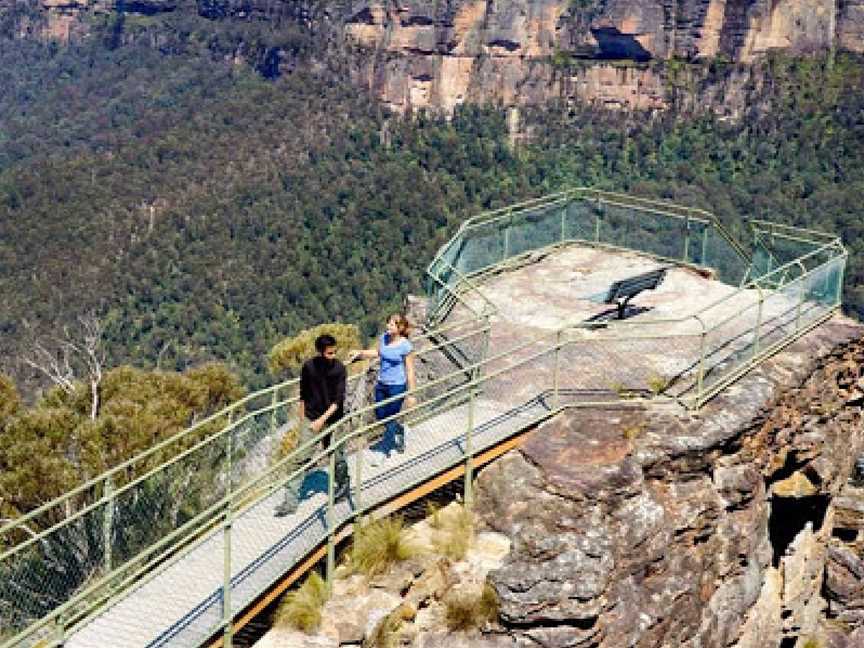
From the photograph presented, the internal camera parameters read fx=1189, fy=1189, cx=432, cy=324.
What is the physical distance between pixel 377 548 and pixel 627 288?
18.9ft

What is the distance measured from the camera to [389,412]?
10.9 metres

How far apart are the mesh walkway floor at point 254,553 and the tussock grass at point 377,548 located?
220mm

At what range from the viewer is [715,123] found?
114188mm

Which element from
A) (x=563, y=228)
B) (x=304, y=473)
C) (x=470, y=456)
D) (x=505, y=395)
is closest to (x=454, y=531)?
(x=470, y=456)

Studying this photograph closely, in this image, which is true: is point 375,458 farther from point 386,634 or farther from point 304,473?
point 386,634

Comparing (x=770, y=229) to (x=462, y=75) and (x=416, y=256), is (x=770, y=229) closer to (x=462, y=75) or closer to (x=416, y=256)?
(x=416, y=256)

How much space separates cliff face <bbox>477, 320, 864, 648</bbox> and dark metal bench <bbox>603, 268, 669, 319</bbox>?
6.29 feet

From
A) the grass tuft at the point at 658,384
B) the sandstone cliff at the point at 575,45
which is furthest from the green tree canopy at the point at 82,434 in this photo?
the sandstone cliff at the point at 575,45

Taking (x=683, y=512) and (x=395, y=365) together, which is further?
(x=395, y=365)

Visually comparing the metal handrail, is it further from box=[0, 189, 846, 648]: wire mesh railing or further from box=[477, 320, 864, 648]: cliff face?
box=[477, 320, 864, 648]: cliff face

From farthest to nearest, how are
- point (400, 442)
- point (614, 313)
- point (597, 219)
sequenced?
point (597, 219), point (614, 313), point (400, 442)

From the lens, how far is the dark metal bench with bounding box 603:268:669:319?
1391 centimetres

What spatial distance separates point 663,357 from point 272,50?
488ft

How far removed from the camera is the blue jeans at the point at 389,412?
10.6 m
